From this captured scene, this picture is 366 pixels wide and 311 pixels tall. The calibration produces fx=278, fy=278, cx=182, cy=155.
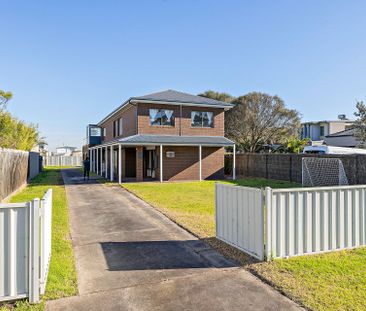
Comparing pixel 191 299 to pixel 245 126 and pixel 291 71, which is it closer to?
pixel 291 71

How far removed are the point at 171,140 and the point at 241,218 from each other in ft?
47.4

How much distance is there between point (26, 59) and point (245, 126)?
A: 89.8 feet

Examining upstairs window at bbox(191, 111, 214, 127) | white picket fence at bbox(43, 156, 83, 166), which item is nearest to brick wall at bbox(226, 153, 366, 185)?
upstairs window at bbox(191, 111, 214, 127)

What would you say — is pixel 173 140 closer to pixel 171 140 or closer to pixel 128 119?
pixel 171 140

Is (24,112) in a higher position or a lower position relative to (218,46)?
lower

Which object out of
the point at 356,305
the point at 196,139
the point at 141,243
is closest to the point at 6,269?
the point at 141,243

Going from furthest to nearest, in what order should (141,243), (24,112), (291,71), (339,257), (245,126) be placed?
(245,126) → (24,112) → (291,71) → (141,243) → (339,257)

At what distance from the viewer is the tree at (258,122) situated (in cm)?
3731

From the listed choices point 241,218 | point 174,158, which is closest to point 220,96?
point 174,158

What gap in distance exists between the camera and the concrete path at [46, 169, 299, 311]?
3.48 meters

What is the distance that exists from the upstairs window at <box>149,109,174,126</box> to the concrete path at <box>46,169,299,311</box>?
13.4 metres

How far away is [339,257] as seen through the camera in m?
4.95

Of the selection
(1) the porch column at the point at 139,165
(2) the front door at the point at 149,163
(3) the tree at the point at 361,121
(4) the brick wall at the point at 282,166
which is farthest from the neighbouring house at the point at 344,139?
(1) the porch column at the point at 139,165

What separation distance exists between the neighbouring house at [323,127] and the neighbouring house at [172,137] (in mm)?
25666
